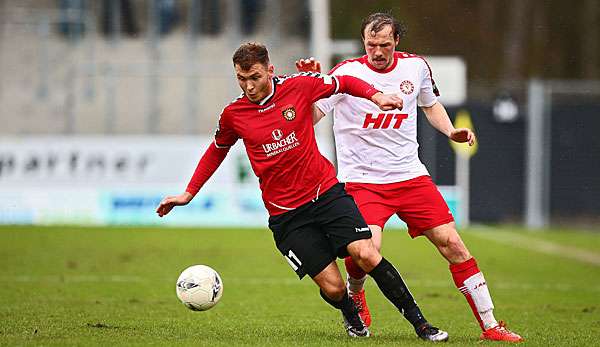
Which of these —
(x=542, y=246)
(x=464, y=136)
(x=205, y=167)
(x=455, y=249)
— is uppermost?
(x=464, y=136)

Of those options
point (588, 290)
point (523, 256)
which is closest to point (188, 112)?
point (523, 256)

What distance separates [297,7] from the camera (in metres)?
25.1

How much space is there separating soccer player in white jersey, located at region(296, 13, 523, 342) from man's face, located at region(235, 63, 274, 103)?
63cm

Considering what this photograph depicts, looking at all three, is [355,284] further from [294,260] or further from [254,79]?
[254,79]

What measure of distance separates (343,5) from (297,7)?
8.58m

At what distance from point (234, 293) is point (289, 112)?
13.8 ft

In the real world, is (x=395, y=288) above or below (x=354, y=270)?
above

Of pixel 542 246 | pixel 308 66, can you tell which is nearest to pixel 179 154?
pixel 542 246

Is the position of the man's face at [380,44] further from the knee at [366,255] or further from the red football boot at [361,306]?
the red football boot at [361,306]

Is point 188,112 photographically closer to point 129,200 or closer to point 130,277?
point 129,200

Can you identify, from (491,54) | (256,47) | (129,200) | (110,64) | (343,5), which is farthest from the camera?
(491,54)

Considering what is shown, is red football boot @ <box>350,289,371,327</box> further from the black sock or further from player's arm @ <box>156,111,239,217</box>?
player's arm @ <box>156,111,239,217</box>

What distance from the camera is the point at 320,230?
322 inches

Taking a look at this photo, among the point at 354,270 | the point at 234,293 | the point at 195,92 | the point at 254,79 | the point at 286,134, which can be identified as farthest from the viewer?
the point at 195,92
